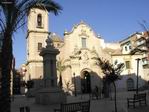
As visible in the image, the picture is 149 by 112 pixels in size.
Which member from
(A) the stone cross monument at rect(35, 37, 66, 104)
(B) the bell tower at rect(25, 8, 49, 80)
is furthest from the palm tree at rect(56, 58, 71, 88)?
(A) the stone cross monument at rect(35, 37, 66, 104)

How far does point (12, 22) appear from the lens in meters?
13.1

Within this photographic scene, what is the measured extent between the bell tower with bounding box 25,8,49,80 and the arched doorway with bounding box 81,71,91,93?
23.1 feet

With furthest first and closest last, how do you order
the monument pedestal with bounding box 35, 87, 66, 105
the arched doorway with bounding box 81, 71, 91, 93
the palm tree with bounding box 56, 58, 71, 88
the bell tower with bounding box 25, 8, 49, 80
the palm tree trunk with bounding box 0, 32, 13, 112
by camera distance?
1. the arched doorway with bounding box 81, 71, 91, 93
2. the palm tree with bounding box 56, 58, 71, 88
3. the bell tower with bounding box 25, 8, 49, 80
4. the monument pedestal with bounding box 35, 87, 66, 105
5. the palm tree trunk with bounding box 0, 32, 13, 112

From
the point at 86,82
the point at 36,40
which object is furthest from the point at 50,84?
the point at 86,82

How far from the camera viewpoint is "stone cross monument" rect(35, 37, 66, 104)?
25.0 metres

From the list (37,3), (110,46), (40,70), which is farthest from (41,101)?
(110,46)

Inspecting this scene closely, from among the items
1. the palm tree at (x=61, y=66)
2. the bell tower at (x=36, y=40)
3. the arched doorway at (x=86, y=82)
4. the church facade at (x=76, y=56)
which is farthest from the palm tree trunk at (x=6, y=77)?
the arched doorway at (x=86, y=82)

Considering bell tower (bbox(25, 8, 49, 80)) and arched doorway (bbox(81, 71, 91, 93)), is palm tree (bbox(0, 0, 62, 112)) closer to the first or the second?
bell tower (bbox(25, 8, 49, 80))

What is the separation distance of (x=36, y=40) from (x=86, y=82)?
1052cm

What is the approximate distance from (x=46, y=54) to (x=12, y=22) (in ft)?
41.9

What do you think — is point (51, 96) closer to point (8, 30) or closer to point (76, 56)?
point (8, 30)

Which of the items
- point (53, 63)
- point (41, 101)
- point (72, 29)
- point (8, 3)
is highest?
point (72, 29)

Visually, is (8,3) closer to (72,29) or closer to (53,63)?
(53,63)

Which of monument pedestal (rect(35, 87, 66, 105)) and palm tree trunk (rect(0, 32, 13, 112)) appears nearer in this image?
palm tree trunk (rect(0, 32, 13, 112))
